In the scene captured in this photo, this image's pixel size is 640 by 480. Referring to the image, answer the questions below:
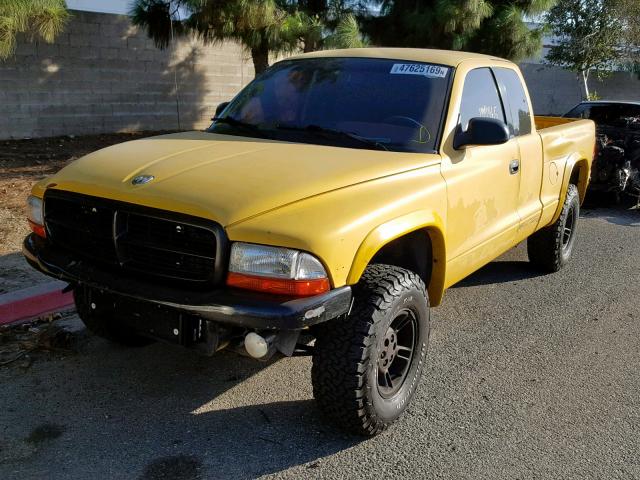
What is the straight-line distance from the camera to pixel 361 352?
3.11m

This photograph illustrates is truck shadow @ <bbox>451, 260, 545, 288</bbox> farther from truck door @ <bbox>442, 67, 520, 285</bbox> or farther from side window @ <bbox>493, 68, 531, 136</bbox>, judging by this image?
side window @ <bbox>493, 68, 531, 136</bbox>

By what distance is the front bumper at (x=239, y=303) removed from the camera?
2.79 metres

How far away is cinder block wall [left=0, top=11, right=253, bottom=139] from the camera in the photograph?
1057 centimetres

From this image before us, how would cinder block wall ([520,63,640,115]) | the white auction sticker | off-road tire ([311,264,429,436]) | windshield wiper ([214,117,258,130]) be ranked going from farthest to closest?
cinder block wall ([520,63,640,115]), windshield wiper ([214,117,258,130]), the white auction sticker, off-road tire ([311,264,429,436])

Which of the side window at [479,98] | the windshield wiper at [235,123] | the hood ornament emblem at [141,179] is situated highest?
the side window at [479,98]

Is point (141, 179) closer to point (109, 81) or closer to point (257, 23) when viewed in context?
point (257, 23)

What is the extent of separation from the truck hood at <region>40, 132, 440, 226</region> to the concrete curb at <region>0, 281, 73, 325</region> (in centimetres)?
151

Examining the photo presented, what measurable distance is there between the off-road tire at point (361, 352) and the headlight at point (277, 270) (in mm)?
356

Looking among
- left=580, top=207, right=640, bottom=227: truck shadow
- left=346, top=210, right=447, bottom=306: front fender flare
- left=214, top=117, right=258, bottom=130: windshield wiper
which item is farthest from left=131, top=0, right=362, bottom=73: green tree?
left=346, top=210, right=447, bottom=306: front fender flare

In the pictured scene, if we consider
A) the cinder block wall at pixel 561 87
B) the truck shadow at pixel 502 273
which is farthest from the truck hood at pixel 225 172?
the cinder block wall at pixel 561 87

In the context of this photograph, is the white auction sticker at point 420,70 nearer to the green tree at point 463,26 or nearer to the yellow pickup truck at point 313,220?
the yellow pickup truck at point 313,220

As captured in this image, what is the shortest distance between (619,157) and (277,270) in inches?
312

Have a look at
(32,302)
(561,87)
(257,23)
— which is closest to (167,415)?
(32,302)

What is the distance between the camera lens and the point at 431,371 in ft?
13.7
